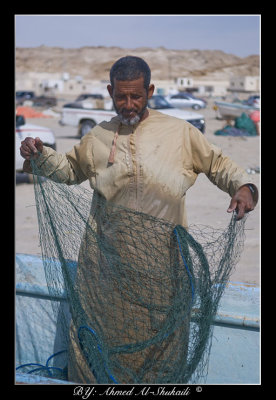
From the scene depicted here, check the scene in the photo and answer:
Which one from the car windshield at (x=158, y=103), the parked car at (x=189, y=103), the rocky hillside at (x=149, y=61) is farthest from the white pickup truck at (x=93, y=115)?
the rocky hillside at (x=149, y=61)

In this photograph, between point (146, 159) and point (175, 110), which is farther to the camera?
point (175, 110)

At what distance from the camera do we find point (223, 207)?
8562 mm

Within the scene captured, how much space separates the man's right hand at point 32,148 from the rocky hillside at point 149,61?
292 ft

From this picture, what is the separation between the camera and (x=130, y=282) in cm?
278

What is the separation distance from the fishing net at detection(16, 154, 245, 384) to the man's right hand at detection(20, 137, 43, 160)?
0.20 feet

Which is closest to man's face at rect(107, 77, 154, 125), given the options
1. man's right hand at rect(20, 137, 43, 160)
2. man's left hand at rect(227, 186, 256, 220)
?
man's right hand at rect(20, 137, 43, 160)

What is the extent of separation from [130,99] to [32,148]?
1.78ft

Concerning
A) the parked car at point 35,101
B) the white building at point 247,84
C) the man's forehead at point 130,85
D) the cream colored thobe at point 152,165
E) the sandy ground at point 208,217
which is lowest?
the sandy ground at point 208,217

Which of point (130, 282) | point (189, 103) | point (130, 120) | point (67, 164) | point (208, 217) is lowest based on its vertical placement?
point (208, 217)

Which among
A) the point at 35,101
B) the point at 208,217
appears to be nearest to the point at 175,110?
the point at 208,217

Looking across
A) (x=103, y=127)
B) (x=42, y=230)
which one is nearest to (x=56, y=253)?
(x=42, y=230)

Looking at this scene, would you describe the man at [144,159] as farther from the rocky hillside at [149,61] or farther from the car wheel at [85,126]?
the rocky hillside at [149,61]

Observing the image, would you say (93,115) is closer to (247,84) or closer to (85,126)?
(85,126)

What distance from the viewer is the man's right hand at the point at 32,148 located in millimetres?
2715
